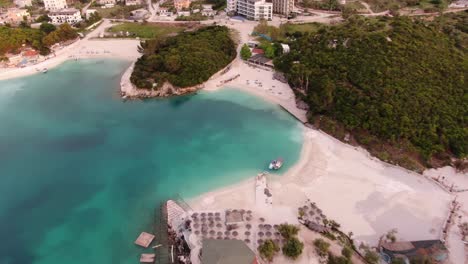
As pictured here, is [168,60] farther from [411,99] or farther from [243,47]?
[411,99]

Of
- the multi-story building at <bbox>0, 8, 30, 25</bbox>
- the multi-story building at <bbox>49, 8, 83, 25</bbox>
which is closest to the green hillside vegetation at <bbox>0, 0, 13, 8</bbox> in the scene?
the multi-story building at <bbox>0, 8, 30, 25</bbox>

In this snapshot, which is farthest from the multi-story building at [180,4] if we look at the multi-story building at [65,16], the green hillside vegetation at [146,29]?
the multi-story building at [65,16]

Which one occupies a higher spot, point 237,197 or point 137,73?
point 137,73

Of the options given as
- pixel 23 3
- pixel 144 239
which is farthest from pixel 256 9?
pixel 23 3

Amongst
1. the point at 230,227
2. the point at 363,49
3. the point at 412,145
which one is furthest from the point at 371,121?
the point at 230,227

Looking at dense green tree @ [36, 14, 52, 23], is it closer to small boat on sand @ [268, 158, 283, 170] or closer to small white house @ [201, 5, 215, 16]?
small white house @ [201, 5, 215, 16]

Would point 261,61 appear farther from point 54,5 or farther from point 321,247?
point 54,5
